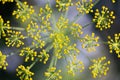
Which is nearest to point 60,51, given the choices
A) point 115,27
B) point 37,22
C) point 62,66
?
point 37,22

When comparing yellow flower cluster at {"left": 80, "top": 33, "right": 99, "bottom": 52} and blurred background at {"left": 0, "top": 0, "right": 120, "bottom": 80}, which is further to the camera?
blurred background at {"left": 0, "top": 0, "right": 120, "bottom": 80}

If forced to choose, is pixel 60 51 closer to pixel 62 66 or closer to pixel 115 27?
pixel 62 66

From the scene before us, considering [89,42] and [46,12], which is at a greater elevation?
[46,12]

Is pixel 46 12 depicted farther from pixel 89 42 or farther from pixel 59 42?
pixel 89 42

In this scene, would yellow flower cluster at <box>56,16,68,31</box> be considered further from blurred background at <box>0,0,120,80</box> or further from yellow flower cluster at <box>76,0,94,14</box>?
blurred background at <box>0,0,120,80</box>

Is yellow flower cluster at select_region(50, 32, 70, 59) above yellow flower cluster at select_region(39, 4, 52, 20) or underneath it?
underneath

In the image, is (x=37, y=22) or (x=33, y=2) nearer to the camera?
(x=37, y=22)

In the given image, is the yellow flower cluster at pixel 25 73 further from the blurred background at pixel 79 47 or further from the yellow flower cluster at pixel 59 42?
the blurred background at pixel 79 47

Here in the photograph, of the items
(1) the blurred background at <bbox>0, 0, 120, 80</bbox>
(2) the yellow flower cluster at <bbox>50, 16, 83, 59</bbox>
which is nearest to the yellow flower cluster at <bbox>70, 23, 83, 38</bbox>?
(2) the yellow flower cluster at <bbox>50, 16, 83, 59</bbox>

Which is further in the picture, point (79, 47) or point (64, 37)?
point (79, 47)

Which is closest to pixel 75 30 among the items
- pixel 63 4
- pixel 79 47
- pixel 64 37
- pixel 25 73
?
pixel 64 37

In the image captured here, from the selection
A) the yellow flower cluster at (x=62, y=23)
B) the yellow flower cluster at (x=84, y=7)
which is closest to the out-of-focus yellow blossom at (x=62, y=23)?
the yellow flower cluster at (x=62, y=23)
